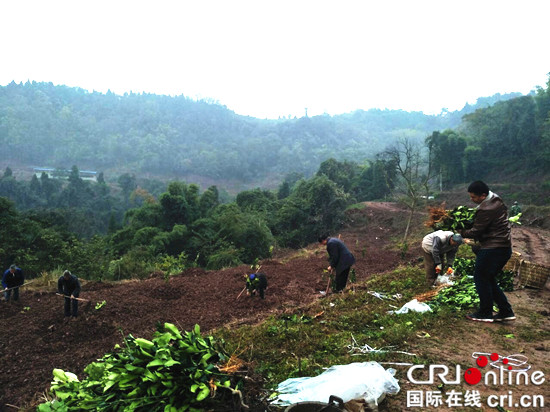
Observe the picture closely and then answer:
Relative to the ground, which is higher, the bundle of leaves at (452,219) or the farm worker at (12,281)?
the bundle of leaves at (452,219)

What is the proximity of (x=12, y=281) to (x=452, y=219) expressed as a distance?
11.0m

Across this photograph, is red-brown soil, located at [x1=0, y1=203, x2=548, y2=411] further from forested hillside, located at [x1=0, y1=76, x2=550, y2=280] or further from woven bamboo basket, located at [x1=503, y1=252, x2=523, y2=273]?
forested hillside, located at [x1=0, y1=76, x2=550, y2=280]

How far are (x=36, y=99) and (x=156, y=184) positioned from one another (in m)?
70.0

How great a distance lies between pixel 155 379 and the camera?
95.3 inches

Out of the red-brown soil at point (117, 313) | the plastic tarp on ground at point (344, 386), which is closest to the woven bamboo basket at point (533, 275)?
the red-brown soil at point (117, 313)

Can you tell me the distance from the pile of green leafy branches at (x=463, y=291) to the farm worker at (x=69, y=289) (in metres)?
7.35

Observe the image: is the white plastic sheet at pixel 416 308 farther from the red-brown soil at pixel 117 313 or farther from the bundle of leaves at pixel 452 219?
the red-brown soil at pixel 117 313

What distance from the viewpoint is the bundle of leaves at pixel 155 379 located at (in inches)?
95.3

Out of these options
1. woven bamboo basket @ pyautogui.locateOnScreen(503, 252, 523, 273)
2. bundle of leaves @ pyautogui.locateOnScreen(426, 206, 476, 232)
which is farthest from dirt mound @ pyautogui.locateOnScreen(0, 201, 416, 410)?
woven bamboo basket @ pyautogui.locateOnScreen(503, 252, 523, 273)

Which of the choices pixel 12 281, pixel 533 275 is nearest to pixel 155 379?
pixel 533 275

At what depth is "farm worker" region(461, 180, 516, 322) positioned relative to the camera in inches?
168

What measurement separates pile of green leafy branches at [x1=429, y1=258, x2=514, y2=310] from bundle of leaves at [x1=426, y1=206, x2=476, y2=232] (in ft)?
2.92

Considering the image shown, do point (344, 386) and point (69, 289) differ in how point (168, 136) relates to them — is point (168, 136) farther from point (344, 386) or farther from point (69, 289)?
point (344, 386)

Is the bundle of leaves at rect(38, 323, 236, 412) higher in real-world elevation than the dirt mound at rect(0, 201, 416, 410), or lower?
higher
